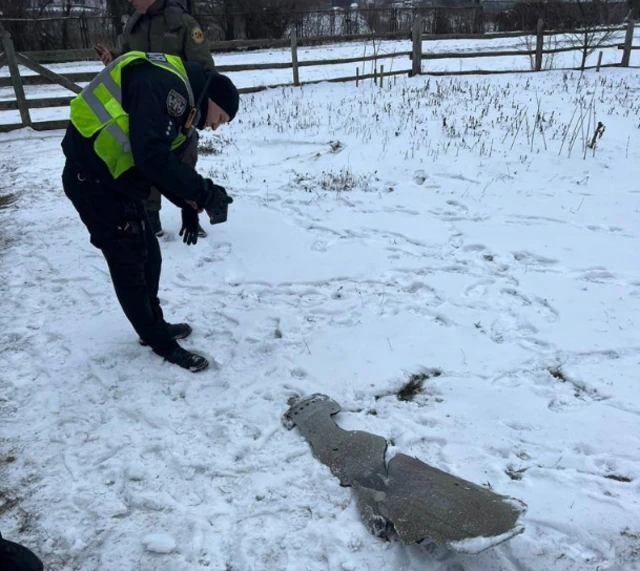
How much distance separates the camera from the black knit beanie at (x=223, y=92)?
2717 millimetres

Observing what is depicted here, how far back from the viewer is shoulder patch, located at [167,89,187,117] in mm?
2484

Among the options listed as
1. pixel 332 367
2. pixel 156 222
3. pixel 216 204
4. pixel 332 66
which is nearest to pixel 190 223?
pixel 216 204

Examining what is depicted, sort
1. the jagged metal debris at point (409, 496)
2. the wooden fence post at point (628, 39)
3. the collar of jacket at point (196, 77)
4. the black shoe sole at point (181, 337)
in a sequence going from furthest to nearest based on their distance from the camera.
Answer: the wooden fence post at point (628, 39) → the black shoe sole at point (181, 337) → the collar of jacket at point (196, 77) → the jagged metal debris at point (409, 496)

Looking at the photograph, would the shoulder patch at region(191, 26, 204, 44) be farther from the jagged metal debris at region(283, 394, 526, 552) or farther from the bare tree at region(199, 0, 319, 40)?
the bare tree at region(199, 0, 319, 40)

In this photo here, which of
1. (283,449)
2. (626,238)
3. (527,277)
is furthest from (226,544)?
(626,238)

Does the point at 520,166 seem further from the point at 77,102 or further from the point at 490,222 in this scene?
the point at 77,102

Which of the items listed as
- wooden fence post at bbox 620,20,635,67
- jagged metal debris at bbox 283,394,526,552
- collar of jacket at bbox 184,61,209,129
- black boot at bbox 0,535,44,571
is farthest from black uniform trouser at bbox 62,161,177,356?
wooden fence post at bbox 620,20,635,67

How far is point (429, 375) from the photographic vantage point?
3.20 metres

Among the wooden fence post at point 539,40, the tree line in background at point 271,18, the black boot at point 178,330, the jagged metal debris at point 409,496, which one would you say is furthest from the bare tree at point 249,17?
the jagged metal debris at point 409,496

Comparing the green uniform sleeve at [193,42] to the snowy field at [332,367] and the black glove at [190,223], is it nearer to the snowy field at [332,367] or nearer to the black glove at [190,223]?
the snowy field at [332,367]

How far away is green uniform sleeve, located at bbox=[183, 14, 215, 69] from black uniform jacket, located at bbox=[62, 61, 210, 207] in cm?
190

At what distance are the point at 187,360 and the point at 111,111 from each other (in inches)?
59.6

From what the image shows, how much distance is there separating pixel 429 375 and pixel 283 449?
105 centimetres

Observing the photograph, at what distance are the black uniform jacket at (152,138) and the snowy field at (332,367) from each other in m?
1.19
